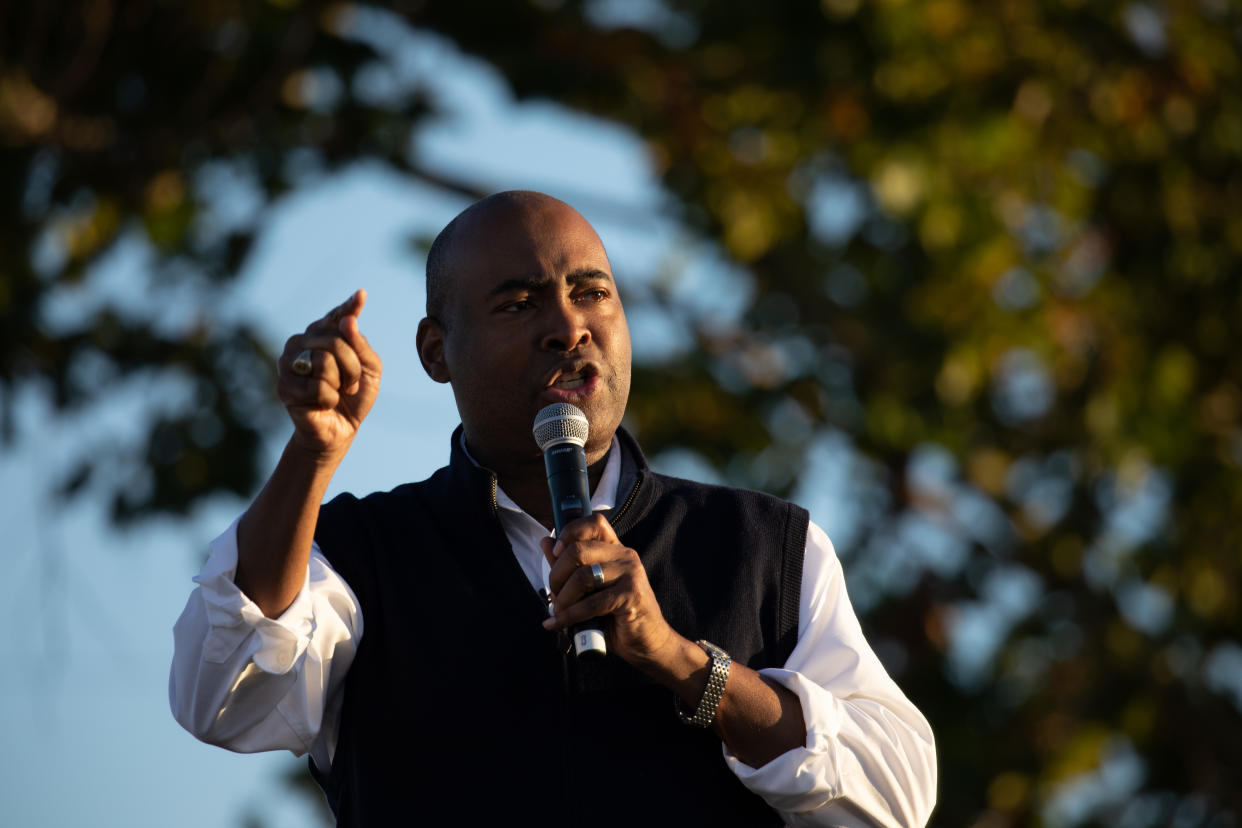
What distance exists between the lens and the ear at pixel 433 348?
10.6 feet

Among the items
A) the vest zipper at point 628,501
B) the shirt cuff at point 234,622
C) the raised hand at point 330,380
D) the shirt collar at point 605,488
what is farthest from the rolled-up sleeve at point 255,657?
the vest zipper at point 628,501

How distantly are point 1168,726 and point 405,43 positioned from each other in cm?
577

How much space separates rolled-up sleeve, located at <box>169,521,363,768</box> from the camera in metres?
2.62

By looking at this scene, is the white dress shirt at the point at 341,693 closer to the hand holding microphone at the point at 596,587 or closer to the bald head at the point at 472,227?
the hand holding microphone at the point at 596,587

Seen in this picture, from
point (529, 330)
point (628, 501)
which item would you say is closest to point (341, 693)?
point (628, 501)

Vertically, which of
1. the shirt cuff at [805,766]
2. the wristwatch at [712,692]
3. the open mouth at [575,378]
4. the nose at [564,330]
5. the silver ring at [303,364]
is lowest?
the shirt cuff at [805,766]

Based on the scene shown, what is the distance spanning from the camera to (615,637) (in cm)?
253

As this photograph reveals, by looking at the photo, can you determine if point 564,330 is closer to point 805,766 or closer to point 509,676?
point 509,676

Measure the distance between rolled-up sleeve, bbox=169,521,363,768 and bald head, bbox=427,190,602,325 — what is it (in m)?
0.61

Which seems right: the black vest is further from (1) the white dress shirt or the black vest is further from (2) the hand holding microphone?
(2) the hand holding microphone

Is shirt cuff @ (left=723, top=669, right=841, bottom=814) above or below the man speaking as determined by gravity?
below

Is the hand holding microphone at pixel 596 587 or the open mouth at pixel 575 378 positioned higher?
the open mouth at pixel 575 378

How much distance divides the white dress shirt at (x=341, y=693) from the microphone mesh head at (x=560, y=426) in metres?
0.32

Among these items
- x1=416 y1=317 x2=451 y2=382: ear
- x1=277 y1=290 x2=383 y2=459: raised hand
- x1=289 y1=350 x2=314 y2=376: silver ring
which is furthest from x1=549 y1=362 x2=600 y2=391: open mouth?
x1=289 y1=350 x2=314 y2=376: silver ring
